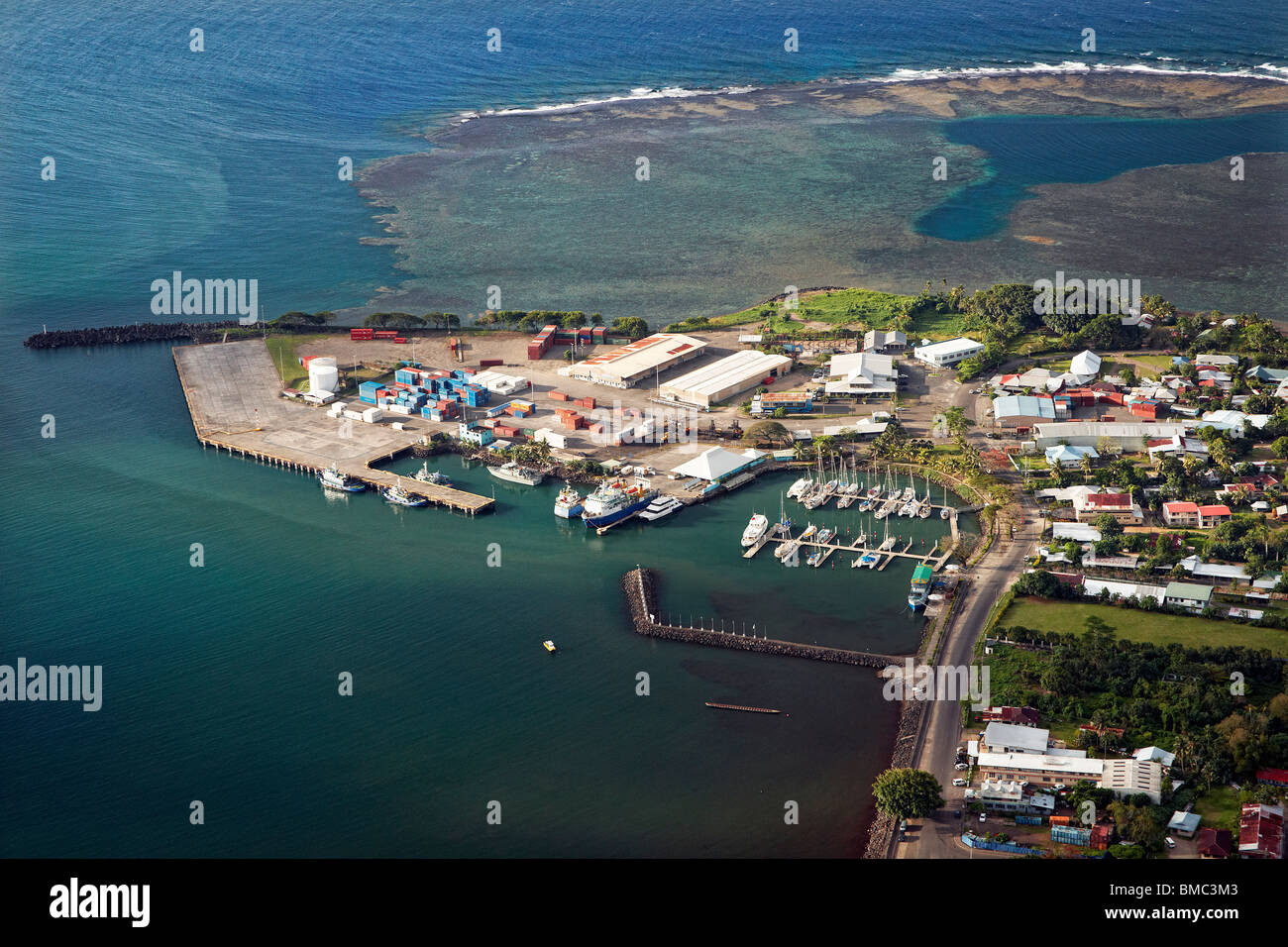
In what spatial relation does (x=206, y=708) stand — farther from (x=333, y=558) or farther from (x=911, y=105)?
(x=911, y=105)

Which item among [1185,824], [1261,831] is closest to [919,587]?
[1185,824]

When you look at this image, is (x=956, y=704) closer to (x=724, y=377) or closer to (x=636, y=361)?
(x=724, y=377)

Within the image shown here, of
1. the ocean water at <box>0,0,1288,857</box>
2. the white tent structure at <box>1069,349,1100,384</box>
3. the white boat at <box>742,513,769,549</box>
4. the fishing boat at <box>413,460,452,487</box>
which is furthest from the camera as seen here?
the white tent structure at <box>1069,349,1100,384</box>

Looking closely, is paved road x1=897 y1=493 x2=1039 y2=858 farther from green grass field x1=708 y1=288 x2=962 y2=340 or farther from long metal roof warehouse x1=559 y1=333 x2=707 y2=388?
long metal roof warehouse x1=559 y1=333 x2=707 y2=388

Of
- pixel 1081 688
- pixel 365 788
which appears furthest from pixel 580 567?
pixel 1081 688

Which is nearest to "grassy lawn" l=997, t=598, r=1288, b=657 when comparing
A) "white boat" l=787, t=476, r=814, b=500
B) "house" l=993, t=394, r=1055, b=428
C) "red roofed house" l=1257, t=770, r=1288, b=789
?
"red roofed house" l=1257, t=770, r=1288, b=789

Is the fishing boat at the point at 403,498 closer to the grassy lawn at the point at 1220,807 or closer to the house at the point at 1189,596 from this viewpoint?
the house at the point at 1189,596
